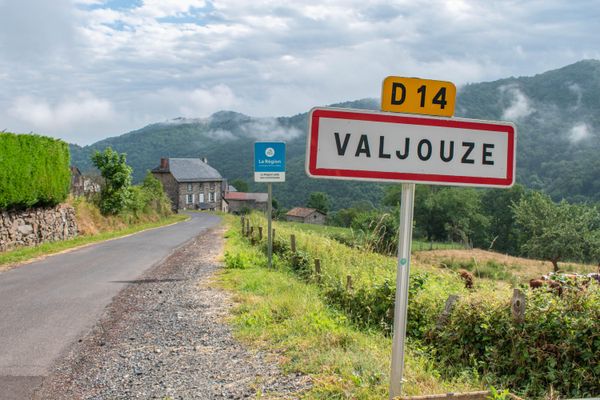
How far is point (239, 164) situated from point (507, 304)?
568 feet

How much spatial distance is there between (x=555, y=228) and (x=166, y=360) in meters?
59.7

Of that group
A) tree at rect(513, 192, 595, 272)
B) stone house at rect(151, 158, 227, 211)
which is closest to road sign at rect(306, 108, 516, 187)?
tree at rect(513, 192, 595, 272)

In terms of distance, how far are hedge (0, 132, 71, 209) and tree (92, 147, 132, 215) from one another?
305 inches

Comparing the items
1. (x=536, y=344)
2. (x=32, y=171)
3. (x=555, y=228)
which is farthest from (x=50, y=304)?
(x=555, y=228)

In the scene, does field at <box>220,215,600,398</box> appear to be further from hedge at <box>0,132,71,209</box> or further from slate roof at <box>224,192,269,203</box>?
slate roof at <box>224,192,269,203</box>

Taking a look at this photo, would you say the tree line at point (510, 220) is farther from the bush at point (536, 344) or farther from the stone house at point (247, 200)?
the bush at point (536, 344)

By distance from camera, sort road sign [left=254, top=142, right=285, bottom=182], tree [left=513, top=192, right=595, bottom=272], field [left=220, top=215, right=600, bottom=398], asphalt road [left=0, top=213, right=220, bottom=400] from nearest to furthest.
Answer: field [left=220, top=215, right=600, bottom=398] < asphalt road [left=0, top=213, right=220, bottom=400] < road sign [left=254, top=142, right=285, bottom=182] < tree [left=513, top=192, right=595, bottom=272]

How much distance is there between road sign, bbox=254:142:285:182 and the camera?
14734 millimetres

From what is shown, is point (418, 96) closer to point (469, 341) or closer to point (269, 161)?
point (469, 341)

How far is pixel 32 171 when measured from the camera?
71.6 ft

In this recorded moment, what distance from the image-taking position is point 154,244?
76.3 feet

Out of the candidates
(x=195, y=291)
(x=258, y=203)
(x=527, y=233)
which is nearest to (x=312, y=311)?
(x=195, y=291)

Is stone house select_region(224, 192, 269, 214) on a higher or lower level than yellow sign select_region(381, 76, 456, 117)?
lower

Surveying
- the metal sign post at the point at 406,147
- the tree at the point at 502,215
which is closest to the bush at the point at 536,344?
the metal sign post at the point at 406,147
